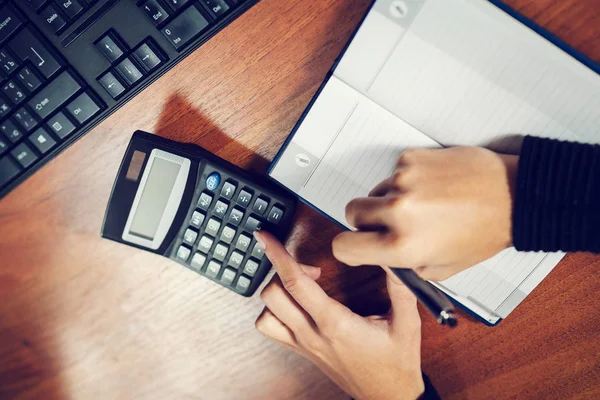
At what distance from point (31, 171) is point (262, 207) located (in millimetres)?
216

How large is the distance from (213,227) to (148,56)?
0.17 meters

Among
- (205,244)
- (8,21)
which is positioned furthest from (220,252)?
(8,21)

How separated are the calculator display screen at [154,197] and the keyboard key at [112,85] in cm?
7

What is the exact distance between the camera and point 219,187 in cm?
42

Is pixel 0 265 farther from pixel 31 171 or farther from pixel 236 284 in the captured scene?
pixel 236 284

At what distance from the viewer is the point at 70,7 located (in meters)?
0.36

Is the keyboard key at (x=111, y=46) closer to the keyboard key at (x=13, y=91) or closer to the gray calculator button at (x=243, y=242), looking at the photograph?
the keyboard key at (x=13, y=91)

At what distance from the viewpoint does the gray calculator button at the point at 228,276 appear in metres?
0.44

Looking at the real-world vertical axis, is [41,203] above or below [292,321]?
above

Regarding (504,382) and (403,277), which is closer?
(403,277)

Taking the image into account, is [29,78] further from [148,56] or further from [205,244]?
[205,244]

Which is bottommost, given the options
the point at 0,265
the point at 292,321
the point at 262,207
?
the point at 292,321

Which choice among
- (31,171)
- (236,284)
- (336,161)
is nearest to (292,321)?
(236,284)

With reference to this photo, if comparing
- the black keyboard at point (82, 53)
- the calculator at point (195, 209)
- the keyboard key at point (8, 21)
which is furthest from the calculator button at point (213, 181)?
the keyboard key at point (8, 21)
